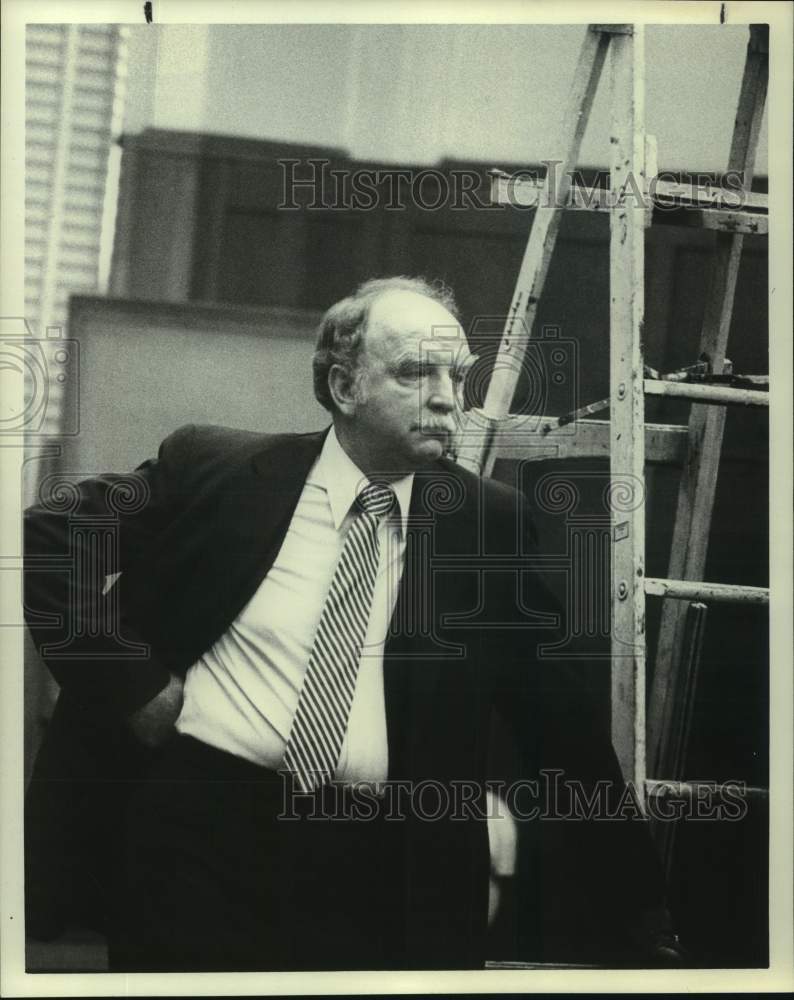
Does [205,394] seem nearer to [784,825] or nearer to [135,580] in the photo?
[135,580]

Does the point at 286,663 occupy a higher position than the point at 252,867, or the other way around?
the point at 286,663

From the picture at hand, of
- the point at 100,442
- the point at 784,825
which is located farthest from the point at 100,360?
the point at 784,825

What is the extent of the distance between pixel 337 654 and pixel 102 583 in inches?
24.5

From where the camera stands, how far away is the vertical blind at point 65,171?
266 cm

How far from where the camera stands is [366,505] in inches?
105

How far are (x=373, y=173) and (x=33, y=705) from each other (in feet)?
5.30

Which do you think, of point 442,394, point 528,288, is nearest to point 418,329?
point 442,394

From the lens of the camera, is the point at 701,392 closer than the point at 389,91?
Yes

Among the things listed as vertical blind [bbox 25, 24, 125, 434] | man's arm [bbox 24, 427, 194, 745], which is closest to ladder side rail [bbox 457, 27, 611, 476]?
man's arm [bbox 24, 427, 194, 745]

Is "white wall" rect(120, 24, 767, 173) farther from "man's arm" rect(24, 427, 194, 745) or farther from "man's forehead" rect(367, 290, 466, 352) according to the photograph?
"man's arm" rect(24, 427, 194, 745)

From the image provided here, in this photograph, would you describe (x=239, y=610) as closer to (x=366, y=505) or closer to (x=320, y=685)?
(x=320, y=685)

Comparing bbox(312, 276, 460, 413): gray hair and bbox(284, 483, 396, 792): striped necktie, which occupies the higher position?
bbox(312, 276, 460, 413): gray hair

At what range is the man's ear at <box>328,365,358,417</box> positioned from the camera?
8.68 feet

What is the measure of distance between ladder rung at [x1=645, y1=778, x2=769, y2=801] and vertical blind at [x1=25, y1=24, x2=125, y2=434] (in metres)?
1.77
